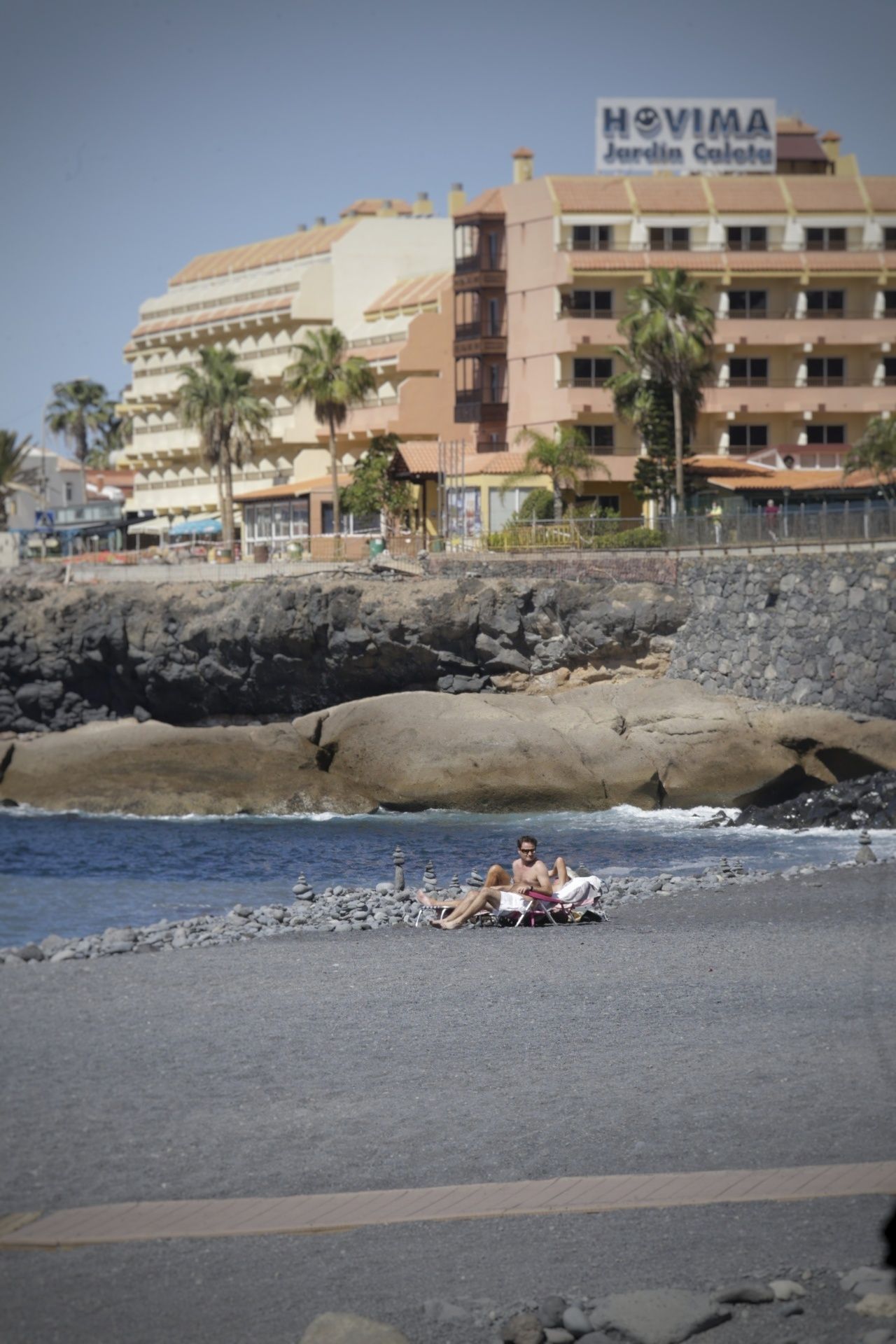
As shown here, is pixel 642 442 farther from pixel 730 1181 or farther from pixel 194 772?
pixel 730 1181

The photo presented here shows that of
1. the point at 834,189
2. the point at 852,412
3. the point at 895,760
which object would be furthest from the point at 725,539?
the point at 834,189

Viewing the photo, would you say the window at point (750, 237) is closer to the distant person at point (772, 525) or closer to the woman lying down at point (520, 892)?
the distant person at point (772, 525)

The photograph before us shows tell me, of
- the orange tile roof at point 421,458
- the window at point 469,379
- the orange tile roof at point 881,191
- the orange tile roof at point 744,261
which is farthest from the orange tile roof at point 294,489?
the orange tile roof at point 881,191

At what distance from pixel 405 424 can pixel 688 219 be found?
15302 millimetres

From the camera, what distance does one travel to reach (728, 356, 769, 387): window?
64.3 m

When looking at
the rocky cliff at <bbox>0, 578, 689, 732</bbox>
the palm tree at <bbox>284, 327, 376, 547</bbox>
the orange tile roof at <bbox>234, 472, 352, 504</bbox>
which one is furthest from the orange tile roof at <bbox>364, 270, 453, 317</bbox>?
the rocky cliff at <bbox>0, 578, 689, 732</bbox>

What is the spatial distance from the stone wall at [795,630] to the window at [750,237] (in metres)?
23.6

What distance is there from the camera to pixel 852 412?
64.3 m

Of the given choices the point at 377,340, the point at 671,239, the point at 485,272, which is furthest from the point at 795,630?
the point at 377,340

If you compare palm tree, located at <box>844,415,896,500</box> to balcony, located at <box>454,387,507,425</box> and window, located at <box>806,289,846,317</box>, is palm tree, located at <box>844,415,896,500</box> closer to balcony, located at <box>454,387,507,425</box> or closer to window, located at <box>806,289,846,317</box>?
window, located at <box>806,289,846,317</box>

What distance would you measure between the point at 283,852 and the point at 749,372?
38261mm

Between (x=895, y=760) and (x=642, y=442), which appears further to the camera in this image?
(x=642, y=442)

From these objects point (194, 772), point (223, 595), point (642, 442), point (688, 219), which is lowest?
point (194, 772)

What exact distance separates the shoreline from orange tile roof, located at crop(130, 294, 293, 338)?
60587mm
